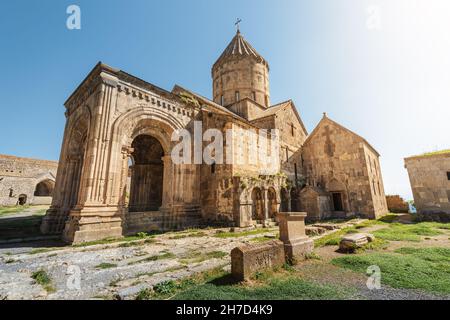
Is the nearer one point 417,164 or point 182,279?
point 182,279

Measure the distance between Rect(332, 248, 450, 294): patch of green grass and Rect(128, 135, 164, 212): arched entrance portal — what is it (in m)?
12.4

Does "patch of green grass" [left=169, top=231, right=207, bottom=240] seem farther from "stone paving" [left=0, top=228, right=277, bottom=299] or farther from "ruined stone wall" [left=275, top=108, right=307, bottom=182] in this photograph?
"ruined stone wall" [left=275, top=108, right=307, bottom=182]

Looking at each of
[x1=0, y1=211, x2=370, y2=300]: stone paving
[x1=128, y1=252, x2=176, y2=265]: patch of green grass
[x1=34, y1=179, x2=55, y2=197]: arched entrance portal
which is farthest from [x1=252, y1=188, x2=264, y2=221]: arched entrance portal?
[x1=34, y1=179, x2=55, y2=197]: arched entrance portal

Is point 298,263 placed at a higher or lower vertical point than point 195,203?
lower

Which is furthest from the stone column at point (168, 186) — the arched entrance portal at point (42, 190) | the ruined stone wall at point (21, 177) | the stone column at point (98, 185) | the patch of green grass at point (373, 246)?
the arched entrance portal at point (42, 190)

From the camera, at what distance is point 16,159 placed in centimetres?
2469

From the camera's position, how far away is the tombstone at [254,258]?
3.64 metres

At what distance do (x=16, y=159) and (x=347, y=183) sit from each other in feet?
118

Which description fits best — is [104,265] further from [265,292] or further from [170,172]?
[170,172]

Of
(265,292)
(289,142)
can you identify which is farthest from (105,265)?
(289,142)

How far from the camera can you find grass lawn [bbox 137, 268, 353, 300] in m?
2.97

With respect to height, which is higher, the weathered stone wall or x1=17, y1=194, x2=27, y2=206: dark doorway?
x1=17, y1=194, x2=27, y2=206: dark doorway
